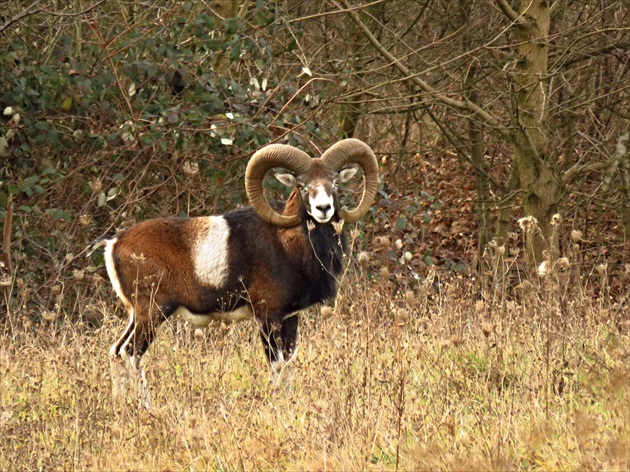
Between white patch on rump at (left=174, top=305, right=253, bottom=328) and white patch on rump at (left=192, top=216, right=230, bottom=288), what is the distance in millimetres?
231

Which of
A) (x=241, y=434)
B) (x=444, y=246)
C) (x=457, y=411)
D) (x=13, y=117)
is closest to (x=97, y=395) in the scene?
(x=241, y=434)

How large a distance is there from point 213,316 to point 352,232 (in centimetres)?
143

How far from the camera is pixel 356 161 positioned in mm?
9391

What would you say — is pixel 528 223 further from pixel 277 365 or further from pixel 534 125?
pixel 534 125

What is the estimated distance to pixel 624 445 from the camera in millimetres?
4812

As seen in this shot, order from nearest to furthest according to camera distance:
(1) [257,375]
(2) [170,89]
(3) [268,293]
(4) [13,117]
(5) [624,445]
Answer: (5) [624,445]
(1) [257,375]
(3) [268,293]
(4) [13,117]
(2) [170,89]

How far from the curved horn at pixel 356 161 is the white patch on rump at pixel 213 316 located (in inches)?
47.6

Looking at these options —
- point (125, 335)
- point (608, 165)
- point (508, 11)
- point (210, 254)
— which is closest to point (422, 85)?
point (508, 11)

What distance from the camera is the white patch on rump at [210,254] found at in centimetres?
857

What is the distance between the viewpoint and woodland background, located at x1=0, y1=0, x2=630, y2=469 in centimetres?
573

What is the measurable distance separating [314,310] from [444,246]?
525 cm

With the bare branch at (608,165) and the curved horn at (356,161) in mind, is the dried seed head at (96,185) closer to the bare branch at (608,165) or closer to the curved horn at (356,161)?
the curved horn at (356,161)

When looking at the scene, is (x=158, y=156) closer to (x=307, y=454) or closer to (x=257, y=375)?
(x=257, y=375)

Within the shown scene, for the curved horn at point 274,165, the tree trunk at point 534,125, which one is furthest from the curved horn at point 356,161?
the tree trunk at point 534,125
